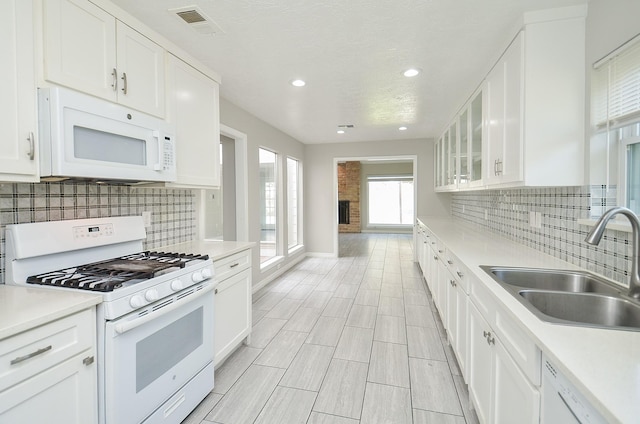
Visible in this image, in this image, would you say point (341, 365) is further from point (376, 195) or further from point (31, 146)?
point (376, 195)

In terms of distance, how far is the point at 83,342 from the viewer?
1234mm

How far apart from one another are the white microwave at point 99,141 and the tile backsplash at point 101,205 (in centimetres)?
20

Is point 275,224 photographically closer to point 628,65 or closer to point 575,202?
point 575,202

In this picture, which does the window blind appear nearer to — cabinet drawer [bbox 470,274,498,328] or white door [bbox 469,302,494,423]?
cabinet drawer [bbox 470,274,498,328]

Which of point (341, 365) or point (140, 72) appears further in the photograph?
point (341, 365)

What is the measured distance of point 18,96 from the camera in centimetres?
128

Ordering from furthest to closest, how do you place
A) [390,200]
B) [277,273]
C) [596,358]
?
[390,200] < [277,273] < [596,358]

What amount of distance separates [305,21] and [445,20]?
0.87m

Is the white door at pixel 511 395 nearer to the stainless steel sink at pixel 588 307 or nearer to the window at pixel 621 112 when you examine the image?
the stainless steel sink at pixel 588 307

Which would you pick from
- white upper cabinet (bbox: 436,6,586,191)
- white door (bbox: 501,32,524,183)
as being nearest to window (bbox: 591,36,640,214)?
white upper cabinet (bbox: 436,6,586,191)

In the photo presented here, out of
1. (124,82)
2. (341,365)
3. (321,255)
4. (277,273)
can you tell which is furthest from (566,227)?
(321,255)

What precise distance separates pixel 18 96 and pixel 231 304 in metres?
1.73

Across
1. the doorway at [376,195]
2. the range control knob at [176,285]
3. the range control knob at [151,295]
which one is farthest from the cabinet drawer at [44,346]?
the doorway at [376,195]

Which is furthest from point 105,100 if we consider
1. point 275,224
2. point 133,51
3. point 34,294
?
point 275,224
